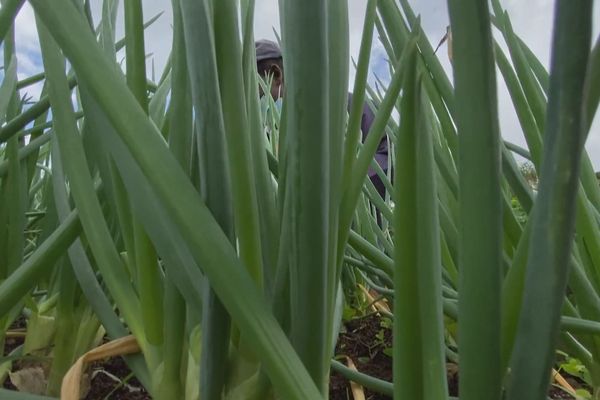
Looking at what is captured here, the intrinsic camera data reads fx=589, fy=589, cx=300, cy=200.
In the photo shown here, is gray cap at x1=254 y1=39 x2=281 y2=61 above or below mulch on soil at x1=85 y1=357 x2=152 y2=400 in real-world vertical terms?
above

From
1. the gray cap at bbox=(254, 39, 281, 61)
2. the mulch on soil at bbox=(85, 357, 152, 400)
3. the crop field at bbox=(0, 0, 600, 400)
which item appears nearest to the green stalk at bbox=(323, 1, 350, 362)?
the crop field at bbox=(0, 0, 600, 400)

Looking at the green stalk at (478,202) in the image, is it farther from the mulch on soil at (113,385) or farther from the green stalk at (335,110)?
the mulch on soil at (113,385)

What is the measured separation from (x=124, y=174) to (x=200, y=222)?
0.10 m

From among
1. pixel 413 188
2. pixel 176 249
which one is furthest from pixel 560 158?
pixel 176 249

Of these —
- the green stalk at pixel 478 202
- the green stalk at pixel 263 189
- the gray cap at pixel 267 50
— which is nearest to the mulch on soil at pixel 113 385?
the green stalk at pixel 263 189

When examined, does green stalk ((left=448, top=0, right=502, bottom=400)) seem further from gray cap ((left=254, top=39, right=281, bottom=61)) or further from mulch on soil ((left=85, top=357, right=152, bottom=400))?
gray cap ((left=254, top=39, right=281, bottom=61))

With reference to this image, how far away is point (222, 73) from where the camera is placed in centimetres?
29

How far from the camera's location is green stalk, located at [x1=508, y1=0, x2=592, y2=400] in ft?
0.52

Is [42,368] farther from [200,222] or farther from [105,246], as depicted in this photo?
[200,222]

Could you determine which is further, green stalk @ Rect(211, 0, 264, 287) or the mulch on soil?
the mulch on soil

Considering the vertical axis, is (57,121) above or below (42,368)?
above

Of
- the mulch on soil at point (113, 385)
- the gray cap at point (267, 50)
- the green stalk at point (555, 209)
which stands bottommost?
the mulch on soil at point (113, 385)

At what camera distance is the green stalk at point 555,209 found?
159mm

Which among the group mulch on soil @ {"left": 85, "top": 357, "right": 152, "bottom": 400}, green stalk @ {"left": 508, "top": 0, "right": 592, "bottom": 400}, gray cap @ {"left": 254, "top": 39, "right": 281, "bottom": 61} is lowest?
mulch on soil @ {"left": 85, "top": 357, "right": 152, "bottom": 400}
